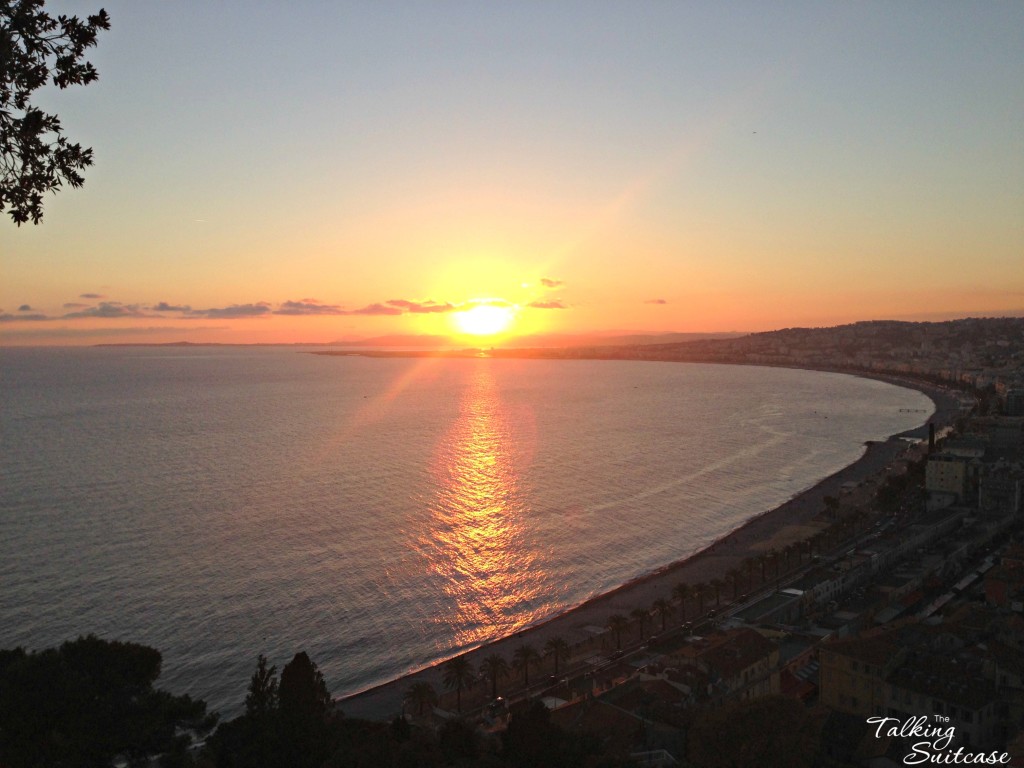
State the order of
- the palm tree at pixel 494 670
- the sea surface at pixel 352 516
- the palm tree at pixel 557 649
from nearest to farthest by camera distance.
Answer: the palm tree at pixel 494 670 → the palm tree at pixel 557 649 → the sea surface at pixel 352 516

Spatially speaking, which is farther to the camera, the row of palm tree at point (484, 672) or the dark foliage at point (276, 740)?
the row of palm tree at point (484, 672)

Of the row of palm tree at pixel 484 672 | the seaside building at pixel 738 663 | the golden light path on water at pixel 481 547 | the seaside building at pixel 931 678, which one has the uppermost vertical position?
the seaside building at pixel 931 678

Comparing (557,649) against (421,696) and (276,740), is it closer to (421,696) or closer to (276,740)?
(421,696)

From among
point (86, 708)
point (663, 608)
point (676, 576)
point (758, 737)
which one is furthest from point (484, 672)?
point (86, 708)

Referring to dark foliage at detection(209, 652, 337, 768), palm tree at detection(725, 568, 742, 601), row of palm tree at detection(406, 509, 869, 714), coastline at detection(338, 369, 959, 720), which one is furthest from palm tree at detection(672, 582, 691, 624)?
dark foliage at detection(209, 652, 337, 768)

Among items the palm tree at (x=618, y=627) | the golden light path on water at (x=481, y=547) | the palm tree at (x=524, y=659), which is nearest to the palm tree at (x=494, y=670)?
the palm tree at (x=524, y=659)

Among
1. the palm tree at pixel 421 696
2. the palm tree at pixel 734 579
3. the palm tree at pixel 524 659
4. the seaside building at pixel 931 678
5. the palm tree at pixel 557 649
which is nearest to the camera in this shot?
the seaside building at pixel 931 678

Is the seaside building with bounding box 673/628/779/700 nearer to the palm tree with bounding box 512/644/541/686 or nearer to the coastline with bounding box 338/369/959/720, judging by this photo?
the palm tree with bounding box 512/644/541/686

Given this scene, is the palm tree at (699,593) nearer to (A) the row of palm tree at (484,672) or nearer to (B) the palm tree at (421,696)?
(A) the row of palm tree at (484,672)
